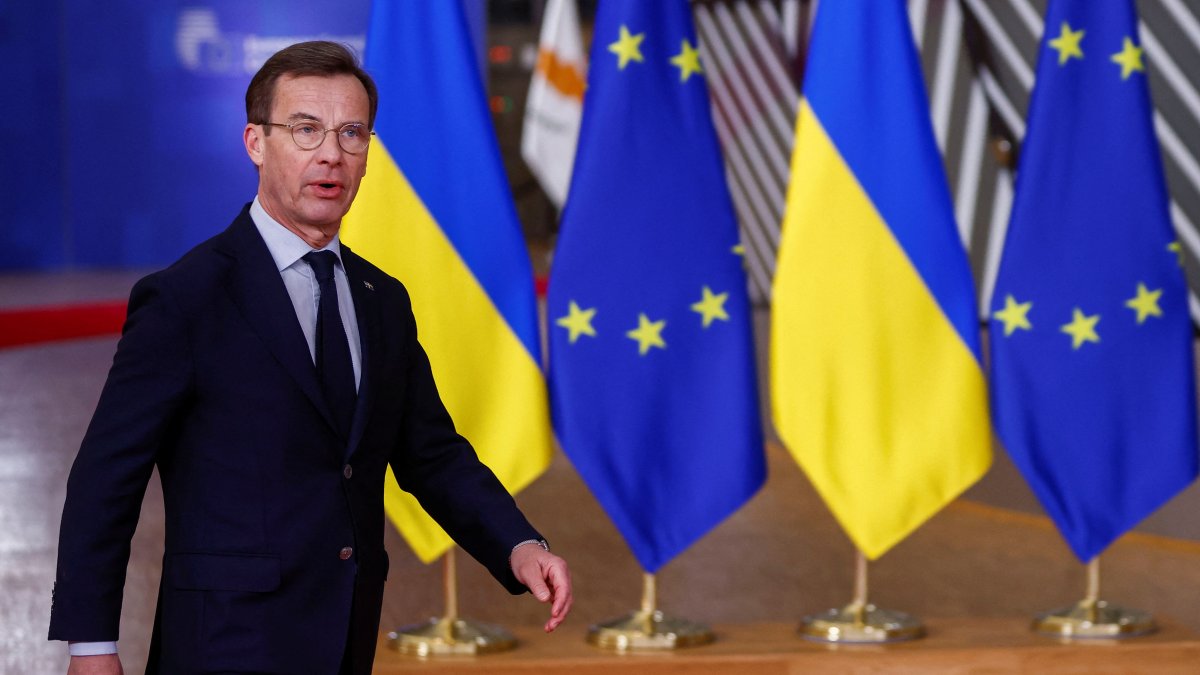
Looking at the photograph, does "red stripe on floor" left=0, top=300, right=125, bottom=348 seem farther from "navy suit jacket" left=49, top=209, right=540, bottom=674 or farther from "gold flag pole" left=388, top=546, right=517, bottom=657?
"navy suit jacket" left=49, top=209, right=540, bottom=674

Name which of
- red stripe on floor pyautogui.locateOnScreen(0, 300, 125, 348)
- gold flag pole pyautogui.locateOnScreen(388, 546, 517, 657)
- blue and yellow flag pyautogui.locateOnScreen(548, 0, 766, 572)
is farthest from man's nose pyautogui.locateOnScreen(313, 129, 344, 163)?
red stripe on floor pyautogui.locateOnScreen(0, 300, 125, 348)

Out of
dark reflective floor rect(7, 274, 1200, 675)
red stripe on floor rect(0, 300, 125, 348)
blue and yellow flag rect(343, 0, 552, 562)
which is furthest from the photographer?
red stripe on floor rect(0, 300, 125, 348)

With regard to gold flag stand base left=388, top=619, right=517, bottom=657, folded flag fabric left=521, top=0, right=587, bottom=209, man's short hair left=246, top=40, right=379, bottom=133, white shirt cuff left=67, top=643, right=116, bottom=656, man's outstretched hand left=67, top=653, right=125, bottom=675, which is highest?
folded flag fabric left=521, top=0, right=587, bottom=209

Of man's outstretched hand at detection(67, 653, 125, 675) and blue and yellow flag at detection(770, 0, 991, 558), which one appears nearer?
man's outstretched hand at detection(67, 653, 125, 675)

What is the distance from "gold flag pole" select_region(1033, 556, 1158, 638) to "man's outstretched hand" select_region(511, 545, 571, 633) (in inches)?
82.6

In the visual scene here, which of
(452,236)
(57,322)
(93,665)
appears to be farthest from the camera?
(57,322)

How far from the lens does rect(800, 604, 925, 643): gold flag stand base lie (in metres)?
3.47

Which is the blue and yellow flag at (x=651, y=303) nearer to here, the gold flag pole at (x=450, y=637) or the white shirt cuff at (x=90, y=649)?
the gold flag pole at (x=450, y=637)

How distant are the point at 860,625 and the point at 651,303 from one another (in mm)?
892

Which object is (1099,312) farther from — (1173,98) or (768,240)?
(768,240)

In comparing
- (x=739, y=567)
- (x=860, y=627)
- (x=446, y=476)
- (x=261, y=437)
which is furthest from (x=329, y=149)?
(x=739, y=567)

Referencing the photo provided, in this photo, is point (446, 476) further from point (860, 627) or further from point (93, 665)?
point (860, 627)

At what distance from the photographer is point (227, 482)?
1725 mm

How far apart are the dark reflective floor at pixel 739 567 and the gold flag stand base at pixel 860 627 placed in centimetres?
57
